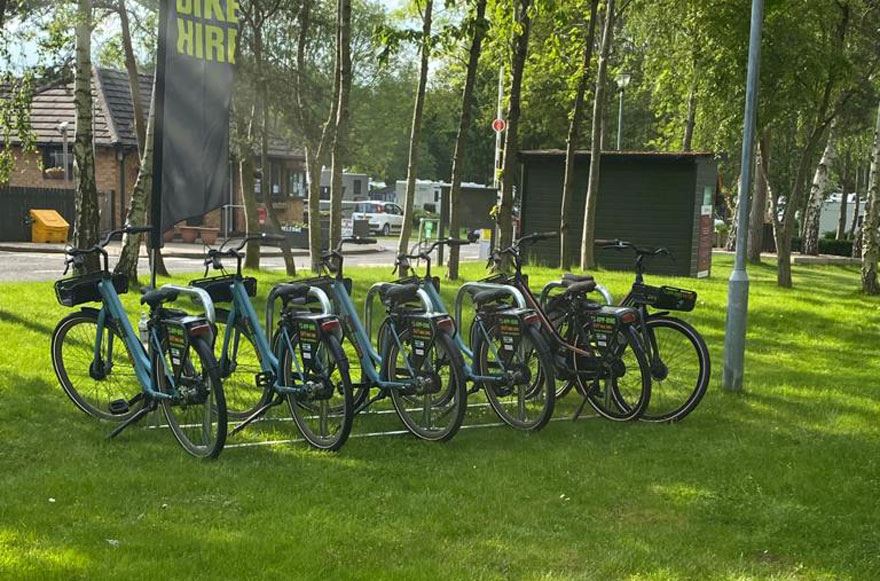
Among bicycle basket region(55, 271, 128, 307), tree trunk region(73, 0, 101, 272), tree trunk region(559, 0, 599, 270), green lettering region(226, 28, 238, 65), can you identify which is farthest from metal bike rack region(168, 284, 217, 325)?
tree trunk region(559, 0, 599, 270)

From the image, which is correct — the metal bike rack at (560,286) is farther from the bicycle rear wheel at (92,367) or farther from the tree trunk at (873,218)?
the tree trunk at (873,218)

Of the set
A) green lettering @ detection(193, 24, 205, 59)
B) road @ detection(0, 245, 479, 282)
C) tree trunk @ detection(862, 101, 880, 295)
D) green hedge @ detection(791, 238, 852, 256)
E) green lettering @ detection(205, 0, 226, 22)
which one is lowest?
road @ detection(0, 245, 479, 282)

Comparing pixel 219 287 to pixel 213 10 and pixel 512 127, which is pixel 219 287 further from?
pixel 512 127

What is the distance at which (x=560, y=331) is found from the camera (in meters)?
7.40

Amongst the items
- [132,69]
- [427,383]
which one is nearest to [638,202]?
[132,69]

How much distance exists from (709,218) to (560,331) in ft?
56.2

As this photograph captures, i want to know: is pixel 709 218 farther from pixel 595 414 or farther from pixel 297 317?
pixel 297 317

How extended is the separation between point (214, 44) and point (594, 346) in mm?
Result: 3516

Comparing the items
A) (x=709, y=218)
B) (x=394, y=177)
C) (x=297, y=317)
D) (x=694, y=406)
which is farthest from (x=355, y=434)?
(x=394, y=177)

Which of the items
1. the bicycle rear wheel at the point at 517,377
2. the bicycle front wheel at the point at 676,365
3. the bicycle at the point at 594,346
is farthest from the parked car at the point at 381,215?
the bicycle rear wheel at the point at 517,377

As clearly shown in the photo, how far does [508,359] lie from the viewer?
22.6 feet

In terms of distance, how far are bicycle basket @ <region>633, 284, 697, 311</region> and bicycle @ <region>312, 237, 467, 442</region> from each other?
1.47m

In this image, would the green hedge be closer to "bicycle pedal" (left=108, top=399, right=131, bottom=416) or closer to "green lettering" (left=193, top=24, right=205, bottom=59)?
"green lettering" (left=193, top=24, right=205, bottom=59)

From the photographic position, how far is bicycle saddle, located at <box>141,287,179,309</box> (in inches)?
247
